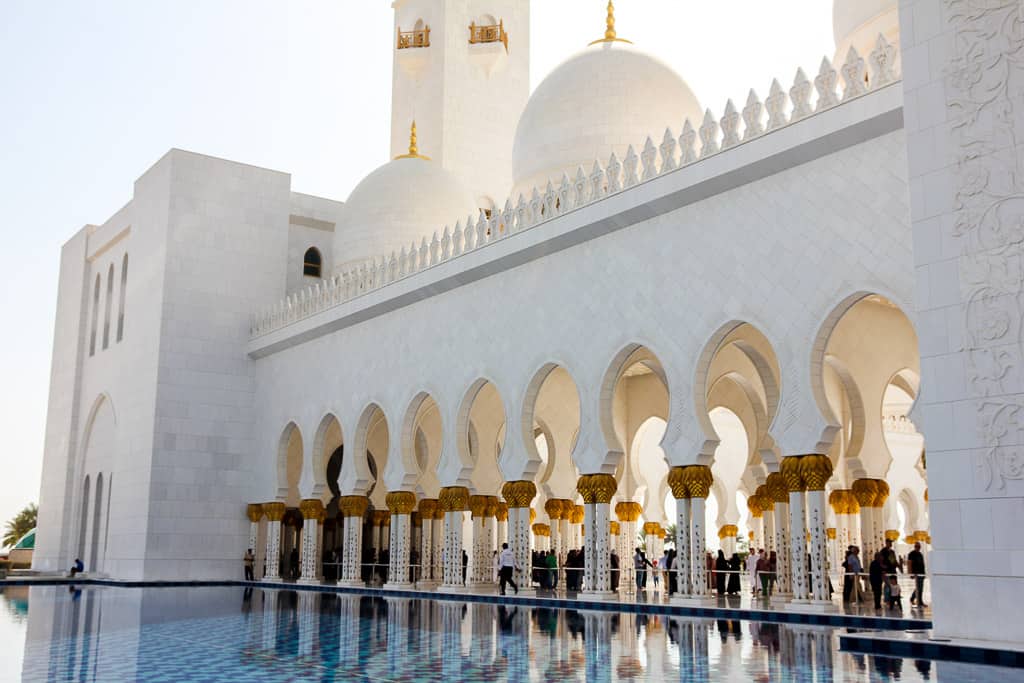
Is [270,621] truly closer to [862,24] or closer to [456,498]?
[456,498]

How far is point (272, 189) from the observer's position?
54.4ft

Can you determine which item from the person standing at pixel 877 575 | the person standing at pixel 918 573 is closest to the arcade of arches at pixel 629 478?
the person standing at pixel 877 575

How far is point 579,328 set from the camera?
400 inches

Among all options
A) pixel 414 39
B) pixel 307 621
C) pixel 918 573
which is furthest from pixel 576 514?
pixel 414 39

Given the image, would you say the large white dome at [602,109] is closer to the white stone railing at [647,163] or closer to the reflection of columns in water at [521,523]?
the white stone railing at [647,163]

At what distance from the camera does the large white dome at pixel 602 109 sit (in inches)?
493

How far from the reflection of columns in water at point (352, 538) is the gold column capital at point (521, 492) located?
3.22 meters

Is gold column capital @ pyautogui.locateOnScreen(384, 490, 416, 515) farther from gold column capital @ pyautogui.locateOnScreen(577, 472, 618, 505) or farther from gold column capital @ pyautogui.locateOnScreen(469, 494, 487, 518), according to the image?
gold column capital @ pyautogui.locateOnScreen(577, 472, 618, 505)

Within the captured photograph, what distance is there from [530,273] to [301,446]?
21.9ft

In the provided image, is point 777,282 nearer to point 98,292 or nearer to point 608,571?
point 608,571

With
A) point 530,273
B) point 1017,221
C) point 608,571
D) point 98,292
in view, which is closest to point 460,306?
point 530,273

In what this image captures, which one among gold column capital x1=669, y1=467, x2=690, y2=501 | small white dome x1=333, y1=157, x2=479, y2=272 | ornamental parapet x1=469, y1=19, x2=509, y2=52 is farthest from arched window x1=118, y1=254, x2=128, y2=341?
gold column capital x1=669, y1=467, x2=690, y2=501

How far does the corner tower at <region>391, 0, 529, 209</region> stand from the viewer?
18250mm

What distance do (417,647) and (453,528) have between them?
5.82 meters
